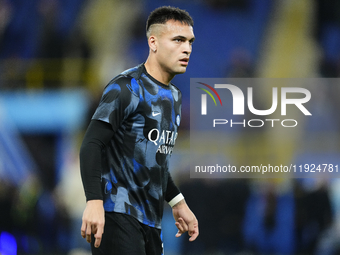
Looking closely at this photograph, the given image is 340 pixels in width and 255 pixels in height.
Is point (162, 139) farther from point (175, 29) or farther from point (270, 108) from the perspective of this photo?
point (270, 108)

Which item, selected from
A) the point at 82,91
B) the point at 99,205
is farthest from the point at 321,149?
the point at 99,205

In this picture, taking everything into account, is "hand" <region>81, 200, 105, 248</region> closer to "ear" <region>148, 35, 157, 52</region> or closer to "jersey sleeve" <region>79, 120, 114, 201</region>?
"jersey sleeve" <region>79, 120, 114, 201</region>

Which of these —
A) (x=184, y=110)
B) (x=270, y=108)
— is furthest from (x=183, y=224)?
(x=270, y=108)

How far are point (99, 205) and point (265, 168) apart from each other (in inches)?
131

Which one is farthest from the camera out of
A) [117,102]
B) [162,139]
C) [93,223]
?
[162,139]

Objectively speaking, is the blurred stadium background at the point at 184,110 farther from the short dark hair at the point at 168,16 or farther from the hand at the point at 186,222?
the short dark hair at the point at 168,16

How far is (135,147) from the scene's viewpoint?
71.6 inches

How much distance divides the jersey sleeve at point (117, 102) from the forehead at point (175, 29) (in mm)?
338

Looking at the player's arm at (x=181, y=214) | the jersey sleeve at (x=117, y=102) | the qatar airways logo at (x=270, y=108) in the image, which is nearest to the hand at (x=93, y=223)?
the jersey sleeve at (x=117, y=102)

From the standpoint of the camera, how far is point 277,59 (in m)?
4.73

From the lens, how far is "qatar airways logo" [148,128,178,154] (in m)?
1.87

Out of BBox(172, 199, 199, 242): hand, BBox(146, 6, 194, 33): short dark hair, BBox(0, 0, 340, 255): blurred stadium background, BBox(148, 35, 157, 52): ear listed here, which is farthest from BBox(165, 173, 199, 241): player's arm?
BBox(0, 0, 340, 255): blurred stadium background

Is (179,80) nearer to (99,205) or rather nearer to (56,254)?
(56,254)

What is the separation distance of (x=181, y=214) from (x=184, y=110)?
264 centimetres
